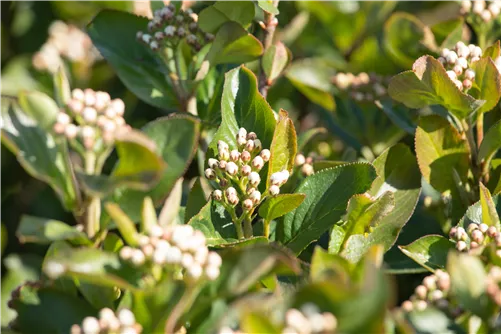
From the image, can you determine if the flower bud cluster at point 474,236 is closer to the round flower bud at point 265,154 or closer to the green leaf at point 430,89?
the green leaf at point 430,89

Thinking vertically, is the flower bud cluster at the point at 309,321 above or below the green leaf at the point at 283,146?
above

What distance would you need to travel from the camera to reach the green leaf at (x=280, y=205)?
170 cm

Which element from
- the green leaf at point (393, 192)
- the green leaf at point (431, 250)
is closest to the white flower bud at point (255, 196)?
the green leaf at point (393, 192)

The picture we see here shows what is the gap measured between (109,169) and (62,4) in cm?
120

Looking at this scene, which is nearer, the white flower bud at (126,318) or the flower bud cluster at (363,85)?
the white flower bud at (126,318)

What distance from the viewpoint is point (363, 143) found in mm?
2541

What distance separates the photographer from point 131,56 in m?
2.26

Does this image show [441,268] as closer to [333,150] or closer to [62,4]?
[333,150]

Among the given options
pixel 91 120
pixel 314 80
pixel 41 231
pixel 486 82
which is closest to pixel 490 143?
pixel 486 82

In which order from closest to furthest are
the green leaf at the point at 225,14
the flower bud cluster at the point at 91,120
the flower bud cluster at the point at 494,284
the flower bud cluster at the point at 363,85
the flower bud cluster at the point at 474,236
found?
the flower bud cluster at the point at 494,284
the flower bud cluster at the point at 91,120
the flower bud cluster at the point at 474,236
the green leaf at the point at 225,14
the flower bud cluster at the point at 363,85

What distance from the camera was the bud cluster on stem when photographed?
1748 mm

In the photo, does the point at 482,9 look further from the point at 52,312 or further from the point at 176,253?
the point at 52,312

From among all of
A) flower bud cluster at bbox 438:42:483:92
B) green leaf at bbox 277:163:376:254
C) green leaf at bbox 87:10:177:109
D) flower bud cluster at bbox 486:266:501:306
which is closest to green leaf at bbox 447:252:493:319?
flower bud cluster at bbox 486:266:501:306

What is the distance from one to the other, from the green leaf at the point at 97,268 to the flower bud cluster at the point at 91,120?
22 centimetres
